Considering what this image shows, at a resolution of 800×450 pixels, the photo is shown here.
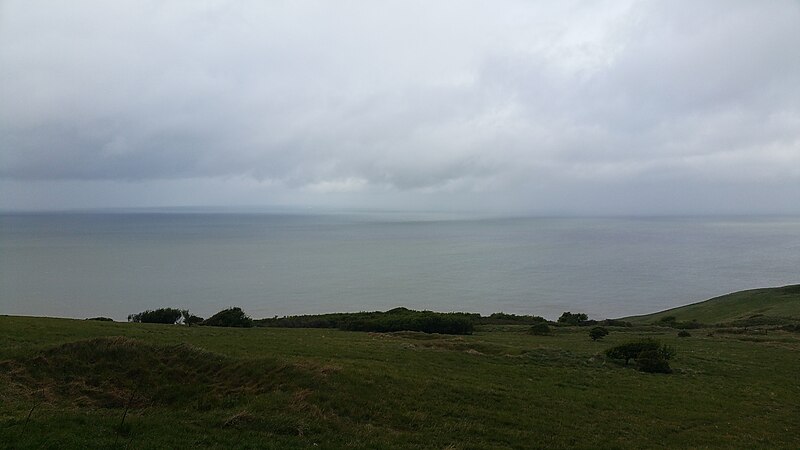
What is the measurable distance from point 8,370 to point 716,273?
15352cm

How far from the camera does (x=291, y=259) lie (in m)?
153

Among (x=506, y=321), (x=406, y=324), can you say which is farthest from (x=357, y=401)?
(x=506, y=321)

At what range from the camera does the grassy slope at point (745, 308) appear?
56.9 metres

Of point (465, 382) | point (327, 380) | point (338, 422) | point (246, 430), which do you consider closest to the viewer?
point (246, 430)

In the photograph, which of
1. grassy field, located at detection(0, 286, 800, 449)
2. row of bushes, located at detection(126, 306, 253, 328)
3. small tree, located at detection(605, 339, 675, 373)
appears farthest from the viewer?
row of bushes, located at detection(126, 306, 253, 328)

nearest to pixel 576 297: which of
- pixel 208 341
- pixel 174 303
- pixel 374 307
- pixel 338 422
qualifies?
pixel 374 307

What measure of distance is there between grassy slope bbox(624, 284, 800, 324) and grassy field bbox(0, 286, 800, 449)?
40.6 m

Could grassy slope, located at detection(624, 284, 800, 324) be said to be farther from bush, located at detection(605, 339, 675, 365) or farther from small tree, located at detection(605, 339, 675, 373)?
small tree, located at detection(605, 339, 675, 373)

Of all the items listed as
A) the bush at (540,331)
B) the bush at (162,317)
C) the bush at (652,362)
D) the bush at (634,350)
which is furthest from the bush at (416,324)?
the bush at (652,362)

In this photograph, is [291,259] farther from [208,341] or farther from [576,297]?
[208,341]

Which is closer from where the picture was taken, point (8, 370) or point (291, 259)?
point (8, 370)

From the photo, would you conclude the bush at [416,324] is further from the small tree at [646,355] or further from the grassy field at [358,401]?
the grassy field at [358,401]

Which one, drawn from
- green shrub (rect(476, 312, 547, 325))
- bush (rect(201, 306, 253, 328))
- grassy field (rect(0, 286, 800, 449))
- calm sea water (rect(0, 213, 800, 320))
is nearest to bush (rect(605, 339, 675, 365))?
grassy field (rect(0, 286, 800, 449))

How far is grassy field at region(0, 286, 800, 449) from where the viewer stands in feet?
40.1
